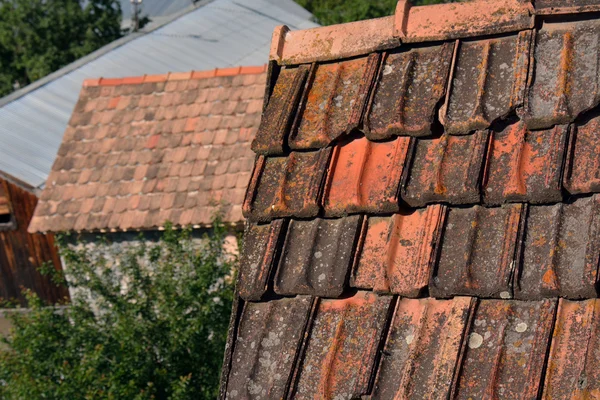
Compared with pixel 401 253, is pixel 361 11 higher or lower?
higher

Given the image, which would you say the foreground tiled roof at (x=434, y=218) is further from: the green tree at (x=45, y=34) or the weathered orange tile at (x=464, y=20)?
the green tree at (x=45, y=34)

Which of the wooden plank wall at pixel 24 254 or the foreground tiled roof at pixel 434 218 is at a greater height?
the wooden plank wall at pixel 24 254

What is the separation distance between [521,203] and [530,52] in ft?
1.56

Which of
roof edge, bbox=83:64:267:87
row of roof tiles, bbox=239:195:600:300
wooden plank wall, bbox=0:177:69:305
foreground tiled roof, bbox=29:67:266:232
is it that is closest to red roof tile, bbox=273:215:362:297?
row of roof tiles, bbox=239:195:600:300

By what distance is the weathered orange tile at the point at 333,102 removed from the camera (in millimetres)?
2582

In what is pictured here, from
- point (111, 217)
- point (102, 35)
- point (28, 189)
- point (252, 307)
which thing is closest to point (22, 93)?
point (28, 189)

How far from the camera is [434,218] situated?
2.29 metres

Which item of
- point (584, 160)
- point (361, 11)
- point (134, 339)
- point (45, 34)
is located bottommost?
point (134, 339)

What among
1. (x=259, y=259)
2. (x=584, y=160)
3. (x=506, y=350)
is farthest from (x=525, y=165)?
(x=259, y=259)

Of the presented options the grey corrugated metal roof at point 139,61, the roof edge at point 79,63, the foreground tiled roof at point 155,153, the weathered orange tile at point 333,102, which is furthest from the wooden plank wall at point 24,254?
the weathered orange tile at point 333,102

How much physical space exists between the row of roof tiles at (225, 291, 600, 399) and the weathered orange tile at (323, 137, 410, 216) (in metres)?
0.26

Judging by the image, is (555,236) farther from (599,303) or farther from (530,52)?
(530,52)

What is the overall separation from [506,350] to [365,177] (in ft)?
2.20

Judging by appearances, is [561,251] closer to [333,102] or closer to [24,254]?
[333,102]
